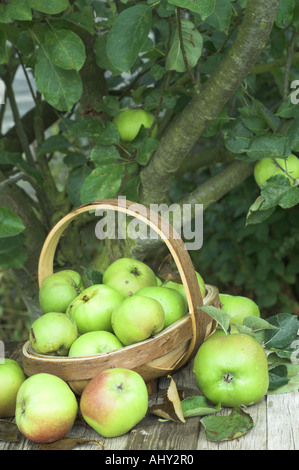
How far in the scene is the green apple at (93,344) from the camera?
3.50 ft

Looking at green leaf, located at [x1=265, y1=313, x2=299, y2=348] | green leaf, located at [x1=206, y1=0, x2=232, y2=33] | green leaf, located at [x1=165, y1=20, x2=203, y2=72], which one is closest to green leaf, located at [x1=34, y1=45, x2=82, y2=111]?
green leaf, located at [x1=165, y1=20, x2=203, y2=72]

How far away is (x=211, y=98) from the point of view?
4.33ft

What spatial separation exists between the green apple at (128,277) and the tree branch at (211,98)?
31cm

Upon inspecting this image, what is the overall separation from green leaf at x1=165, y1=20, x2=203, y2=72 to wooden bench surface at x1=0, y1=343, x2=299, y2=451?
2.45 ft

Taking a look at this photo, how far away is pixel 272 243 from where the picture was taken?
2.70 metres

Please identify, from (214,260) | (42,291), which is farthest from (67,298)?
(214,260)

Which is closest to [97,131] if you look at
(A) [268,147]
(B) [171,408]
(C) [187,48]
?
(C) [187,48]

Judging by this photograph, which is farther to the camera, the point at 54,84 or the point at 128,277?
the point at 54,84

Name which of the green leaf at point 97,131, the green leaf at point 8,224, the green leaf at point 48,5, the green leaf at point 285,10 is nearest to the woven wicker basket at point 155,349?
the green leaf at point 8,224

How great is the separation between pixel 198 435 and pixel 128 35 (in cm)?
81

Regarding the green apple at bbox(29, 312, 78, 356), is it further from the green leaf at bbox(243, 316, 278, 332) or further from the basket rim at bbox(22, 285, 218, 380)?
the green leaf at bbox(243, 316, 278, 332)

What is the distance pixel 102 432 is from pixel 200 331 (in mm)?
272

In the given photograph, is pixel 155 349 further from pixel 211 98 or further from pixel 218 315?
pixel 211 98
